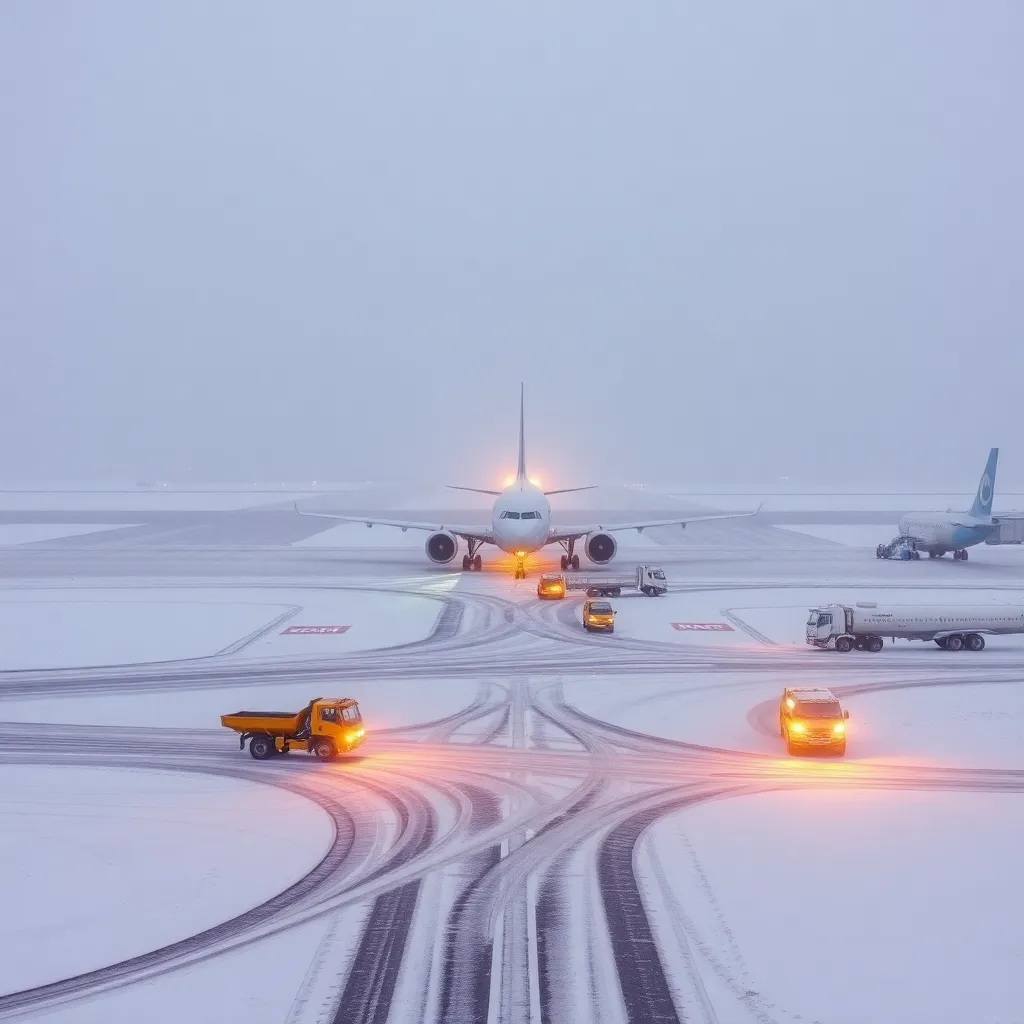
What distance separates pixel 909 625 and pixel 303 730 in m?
28.7

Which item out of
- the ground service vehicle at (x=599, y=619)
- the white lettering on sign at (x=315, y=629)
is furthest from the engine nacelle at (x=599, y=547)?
the white lettering on sign at (x=315, y=629)

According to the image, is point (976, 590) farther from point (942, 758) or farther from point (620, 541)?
point (620, 541)

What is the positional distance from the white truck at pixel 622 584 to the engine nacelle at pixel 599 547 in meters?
4.55

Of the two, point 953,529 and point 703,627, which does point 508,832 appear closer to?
point 703,627

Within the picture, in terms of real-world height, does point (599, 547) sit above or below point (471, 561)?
above

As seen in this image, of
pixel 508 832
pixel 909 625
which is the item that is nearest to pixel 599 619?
pixel 909 625

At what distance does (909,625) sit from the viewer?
46219 millimetres

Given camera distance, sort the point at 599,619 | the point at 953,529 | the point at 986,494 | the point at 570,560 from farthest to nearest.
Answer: the point at 953,529, the point at 986,494, the point at 570,560, the point at 599,619

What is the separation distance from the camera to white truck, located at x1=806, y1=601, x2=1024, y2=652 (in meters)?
45.9

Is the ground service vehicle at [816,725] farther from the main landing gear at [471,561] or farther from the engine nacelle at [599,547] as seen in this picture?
the main landing gear at [471,561]

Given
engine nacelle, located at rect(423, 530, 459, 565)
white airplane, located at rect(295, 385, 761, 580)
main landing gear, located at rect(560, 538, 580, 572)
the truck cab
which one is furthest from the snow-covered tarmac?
main landing gear, located at rect(560, 538, 580, 572)

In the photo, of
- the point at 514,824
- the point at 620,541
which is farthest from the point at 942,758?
the point at 620,541

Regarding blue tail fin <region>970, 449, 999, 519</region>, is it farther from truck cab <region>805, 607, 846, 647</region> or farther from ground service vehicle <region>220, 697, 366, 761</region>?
ground service vehicle <region>220, 697, 366, 761</region>

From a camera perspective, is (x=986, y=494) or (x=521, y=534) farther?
(x=986, y=494)
